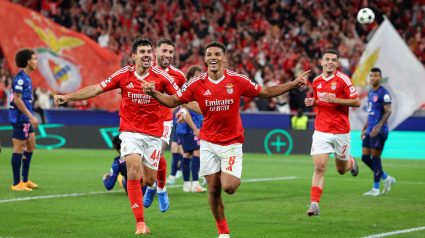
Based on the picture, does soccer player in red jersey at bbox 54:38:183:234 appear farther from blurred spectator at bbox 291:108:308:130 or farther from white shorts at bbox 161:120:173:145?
blurred spectator at bbox 291:108:308:130

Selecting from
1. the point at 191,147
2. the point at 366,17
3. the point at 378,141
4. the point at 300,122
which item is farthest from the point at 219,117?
the point at 300,122

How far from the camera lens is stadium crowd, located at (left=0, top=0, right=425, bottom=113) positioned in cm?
2381

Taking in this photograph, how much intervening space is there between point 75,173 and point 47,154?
18.7ft

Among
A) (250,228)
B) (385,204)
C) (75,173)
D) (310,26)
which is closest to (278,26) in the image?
(310,26)

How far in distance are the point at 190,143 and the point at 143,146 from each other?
13.2 ft

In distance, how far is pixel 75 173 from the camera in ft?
45.2

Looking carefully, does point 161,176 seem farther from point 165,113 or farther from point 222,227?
point 222,227

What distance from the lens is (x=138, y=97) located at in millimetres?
7039

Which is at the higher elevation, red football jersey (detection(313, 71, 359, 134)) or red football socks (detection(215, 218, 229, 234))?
red football jersey (detection(313, 71, 359, 134))

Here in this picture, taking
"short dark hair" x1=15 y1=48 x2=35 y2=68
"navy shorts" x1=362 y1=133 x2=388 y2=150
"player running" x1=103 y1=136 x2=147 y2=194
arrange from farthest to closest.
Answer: "navy shorts" x1=362 y1=133 x2=388 y2=150, "short dark hair" x1=15 y1=48 x2=35 y2=68, "player running" x1=103 y1=136 x2=147 y2=194

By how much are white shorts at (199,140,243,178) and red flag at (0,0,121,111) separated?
1588 cm

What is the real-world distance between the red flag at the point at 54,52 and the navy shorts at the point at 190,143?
11231 millimetres

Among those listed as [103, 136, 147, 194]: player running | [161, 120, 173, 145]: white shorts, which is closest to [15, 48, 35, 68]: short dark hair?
[103, 136, 147, 194]: player running

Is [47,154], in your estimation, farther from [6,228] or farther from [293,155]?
[6,228]
